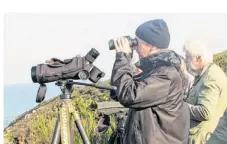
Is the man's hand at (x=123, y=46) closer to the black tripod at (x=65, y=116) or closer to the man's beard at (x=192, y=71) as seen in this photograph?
the black tripod at (x=65, y=116)

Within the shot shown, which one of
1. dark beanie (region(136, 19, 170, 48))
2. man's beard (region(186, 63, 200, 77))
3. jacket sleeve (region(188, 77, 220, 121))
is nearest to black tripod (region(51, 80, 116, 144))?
dark beanie (region(136, 19, 170, 48))

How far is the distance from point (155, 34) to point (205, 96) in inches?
24.7

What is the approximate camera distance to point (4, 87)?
3320 millimetres

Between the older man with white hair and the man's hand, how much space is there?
70 cm

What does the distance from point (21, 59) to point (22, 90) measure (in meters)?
0.22

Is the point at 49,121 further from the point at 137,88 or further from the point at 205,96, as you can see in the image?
the point at 137,88

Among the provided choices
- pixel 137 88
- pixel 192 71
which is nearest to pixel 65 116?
pixel 137 88

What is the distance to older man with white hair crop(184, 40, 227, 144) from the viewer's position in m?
3.08

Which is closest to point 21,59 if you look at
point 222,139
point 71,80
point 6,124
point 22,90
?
point 22,90

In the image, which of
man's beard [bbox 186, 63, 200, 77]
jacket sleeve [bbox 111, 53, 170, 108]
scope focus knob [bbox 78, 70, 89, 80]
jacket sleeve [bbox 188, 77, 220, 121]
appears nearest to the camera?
jacket sleeve [bbox 111, 53, 170, 108]

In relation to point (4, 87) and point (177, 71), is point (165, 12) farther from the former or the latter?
point (4, 87)

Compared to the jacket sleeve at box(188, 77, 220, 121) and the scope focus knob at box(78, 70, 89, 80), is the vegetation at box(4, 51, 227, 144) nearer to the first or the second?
the jacket sleeve at box(188, 77, 220, 121)

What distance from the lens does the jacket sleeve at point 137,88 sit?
2.39 meters

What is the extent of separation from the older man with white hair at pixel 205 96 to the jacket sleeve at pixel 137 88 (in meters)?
0.66
